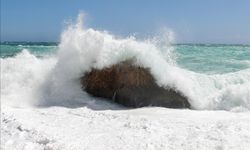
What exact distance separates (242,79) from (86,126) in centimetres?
529

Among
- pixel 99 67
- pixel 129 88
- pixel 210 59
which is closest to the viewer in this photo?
pixel 129 88

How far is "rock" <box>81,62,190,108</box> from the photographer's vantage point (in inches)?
293

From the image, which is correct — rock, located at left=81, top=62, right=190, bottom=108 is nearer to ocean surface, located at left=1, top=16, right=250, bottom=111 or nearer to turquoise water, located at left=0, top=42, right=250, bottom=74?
ocean surface, located at left=1, top=16, right=250, bottom=111

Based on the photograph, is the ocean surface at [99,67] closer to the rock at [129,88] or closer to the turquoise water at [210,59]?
the rock at [129,88]

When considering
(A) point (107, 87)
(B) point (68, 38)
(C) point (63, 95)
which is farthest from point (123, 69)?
(B) point (68, 38)

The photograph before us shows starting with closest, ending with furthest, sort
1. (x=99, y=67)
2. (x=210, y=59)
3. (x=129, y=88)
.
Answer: (x=129, y=88) → (x=99, y=67) → (x=210, y=59)

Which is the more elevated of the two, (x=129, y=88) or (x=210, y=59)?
(x=210, y=59)

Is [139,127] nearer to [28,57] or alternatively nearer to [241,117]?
[241,117]

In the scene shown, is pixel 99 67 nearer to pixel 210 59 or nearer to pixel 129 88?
pixel 129 88

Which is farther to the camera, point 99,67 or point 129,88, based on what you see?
point 99,67

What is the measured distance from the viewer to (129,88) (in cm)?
771

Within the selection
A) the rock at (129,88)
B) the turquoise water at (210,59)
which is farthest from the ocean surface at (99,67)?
the turquoise water at (210,59)

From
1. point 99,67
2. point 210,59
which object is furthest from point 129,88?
point 210,59

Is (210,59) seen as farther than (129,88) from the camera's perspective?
Yes
